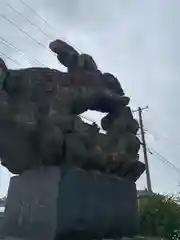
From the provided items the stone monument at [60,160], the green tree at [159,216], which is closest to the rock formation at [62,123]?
the stone monument at [60,160]

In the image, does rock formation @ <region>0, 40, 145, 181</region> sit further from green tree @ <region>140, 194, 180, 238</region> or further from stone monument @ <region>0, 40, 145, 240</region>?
green tree @ <region>140, 194, 180, 238</region>

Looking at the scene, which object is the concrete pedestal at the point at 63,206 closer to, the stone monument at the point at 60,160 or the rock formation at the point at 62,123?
the stone monument at the point at 60,160

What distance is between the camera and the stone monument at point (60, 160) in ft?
9.86

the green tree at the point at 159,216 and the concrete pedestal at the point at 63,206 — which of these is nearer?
the concrete pedestal at the point at 63,206

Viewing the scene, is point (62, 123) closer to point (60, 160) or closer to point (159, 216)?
point (60, 160)

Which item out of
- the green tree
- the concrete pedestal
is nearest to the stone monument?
the concrete pedestal

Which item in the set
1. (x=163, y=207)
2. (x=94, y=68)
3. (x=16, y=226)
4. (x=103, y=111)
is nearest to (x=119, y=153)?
(x=103, y=111)

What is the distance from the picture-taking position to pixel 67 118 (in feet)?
10.5

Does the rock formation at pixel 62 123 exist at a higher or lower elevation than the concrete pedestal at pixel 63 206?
higher

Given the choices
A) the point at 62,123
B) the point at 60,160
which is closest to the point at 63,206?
the point at 60,160

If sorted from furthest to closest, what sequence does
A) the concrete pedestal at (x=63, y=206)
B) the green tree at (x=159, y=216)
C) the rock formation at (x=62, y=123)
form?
the green tree at (x=159, y=216)
the rock formation at (x=62, y=123)
the concrete pedestal at (x=63, y=206)

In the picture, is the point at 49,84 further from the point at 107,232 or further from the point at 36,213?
the point at 107,232

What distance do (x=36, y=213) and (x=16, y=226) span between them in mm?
203

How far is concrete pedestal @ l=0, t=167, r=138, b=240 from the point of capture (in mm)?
2941
